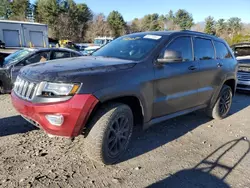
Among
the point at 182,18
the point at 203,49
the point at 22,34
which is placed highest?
the point at 182,18

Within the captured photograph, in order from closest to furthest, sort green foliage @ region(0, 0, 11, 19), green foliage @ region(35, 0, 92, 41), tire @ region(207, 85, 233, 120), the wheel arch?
the wheel arch
tire @ region(207, 85, 233, 120)
green foliage @ region(35, 0, 92, 41)
green foliage @ region(0, 0, 11, 19)

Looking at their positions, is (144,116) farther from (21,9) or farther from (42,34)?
(21,9)

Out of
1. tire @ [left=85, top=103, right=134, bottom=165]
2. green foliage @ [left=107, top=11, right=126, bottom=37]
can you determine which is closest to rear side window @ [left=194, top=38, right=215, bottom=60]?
tire @ [left=85, top=103, right=134, bottom=165]

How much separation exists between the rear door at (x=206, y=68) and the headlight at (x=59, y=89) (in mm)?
2524

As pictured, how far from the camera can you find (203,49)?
15.0 ft

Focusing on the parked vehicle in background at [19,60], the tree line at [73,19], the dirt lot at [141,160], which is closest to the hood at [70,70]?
the dirt lot at [141,160]

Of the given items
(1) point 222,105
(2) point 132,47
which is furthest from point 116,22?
(2) point 132,47

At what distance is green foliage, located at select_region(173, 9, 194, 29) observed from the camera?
72.4 m

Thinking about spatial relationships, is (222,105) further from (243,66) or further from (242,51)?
(242,51)

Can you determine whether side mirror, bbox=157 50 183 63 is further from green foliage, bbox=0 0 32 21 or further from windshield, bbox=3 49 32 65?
green foliage, bbox=0 0 32 21

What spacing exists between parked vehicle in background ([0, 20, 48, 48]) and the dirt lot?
31.6 m

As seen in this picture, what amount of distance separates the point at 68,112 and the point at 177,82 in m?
1.92

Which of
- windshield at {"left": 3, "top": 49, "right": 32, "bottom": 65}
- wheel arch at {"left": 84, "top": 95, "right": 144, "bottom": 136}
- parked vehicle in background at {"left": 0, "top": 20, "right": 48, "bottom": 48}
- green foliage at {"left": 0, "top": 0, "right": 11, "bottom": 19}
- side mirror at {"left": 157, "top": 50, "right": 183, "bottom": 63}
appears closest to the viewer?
wheel arch at {"left": 84, "top": 95, "right": 144, "bottom": 136}

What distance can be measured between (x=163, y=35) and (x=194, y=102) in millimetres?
1374
